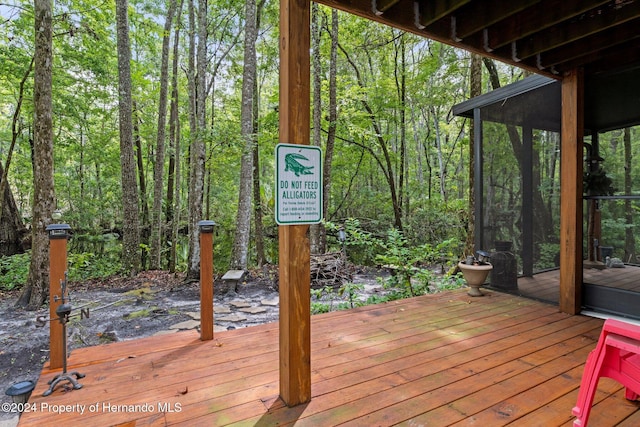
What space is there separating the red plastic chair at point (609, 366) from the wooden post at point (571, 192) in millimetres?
2082

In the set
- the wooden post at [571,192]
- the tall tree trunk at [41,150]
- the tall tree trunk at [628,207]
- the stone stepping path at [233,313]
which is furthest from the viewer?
the tall tree trunk at [41,150]

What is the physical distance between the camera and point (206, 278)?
271 centimetres

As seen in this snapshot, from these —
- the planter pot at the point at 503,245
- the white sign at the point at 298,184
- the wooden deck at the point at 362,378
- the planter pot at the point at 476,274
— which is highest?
the white sign at the point at 298,184

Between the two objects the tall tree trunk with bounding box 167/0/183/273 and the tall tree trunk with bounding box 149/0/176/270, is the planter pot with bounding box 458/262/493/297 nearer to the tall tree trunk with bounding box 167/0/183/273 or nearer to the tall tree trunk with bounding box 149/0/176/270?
the tall tree trunk with bounding box 167/0/183/273

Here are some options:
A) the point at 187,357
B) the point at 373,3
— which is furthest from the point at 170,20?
the point at 187,357

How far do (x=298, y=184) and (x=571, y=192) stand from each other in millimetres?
3034

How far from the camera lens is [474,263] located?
13.3 feet

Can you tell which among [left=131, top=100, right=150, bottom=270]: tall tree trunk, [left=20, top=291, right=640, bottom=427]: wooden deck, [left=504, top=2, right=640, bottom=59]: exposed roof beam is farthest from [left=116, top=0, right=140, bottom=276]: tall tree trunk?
[left=504, top=2, right=640, bottom=59]: exposed roof beam

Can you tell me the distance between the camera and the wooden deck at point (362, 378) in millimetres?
1715

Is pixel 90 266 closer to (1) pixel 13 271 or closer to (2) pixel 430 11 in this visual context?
(1) pixel 13 271

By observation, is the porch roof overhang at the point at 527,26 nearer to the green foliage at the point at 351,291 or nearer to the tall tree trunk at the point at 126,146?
the green foliage at the point at 351,291

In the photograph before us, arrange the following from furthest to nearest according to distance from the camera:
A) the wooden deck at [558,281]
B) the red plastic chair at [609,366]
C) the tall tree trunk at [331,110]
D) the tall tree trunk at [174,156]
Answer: the tall tree trunk at [174,156] → the tall tree trunk at [331,110] → the wooden deck at [558,281] → the red plastic chair at [609,366]

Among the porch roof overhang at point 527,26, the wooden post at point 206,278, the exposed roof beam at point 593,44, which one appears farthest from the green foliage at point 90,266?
the exposed roof beam at point 593,44

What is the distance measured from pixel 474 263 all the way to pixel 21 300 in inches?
269
